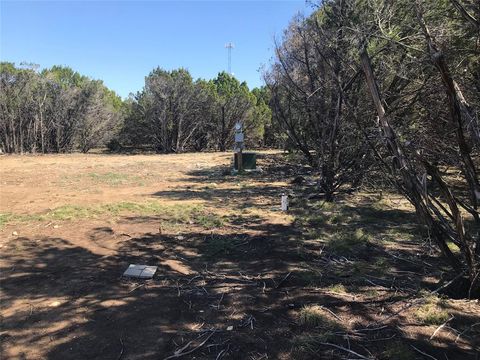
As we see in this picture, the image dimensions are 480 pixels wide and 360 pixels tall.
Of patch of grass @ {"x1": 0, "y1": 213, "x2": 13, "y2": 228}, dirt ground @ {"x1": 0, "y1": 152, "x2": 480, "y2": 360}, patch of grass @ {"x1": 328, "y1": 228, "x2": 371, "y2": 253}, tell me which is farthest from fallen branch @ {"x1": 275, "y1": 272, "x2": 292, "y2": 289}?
patch of grass @ {"x1": 0, "y1": 213, "x2": 13, "y2": 228}

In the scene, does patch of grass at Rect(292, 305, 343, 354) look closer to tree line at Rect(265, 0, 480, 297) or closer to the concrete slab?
tree line at Rect(265, 0, 480, 297)

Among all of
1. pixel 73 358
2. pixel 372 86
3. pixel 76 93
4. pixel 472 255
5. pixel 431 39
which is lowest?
pixel 73 358

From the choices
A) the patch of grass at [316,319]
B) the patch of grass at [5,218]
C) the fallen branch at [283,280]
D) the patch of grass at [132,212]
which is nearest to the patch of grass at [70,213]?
the patch of grass at [132,212]

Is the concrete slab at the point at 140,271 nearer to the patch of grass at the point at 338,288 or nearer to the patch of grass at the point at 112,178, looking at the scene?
the patch of grass at the point at 338,288

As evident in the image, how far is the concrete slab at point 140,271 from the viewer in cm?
435

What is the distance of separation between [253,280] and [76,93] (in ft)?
81.2

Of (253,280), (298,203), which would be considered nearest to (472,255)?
(253,280)

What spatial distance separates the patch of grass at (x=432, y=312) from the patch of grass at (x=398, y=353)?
18.5 inches

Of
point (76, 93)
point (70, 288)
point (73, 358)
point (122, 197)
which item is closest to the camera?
point (73, 358)

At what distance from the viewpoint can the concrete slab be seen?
4.35 meters

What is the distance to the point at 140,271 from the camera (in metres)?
4.44

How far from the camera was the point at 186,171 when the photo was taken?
14.8m

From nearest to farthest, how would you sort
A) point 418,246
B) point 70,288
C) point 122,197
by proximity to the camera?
point 70,288 < point 418,246 < point 122,197

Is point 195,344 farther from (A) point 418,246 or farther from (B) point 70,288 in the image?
(A) point 418,246
